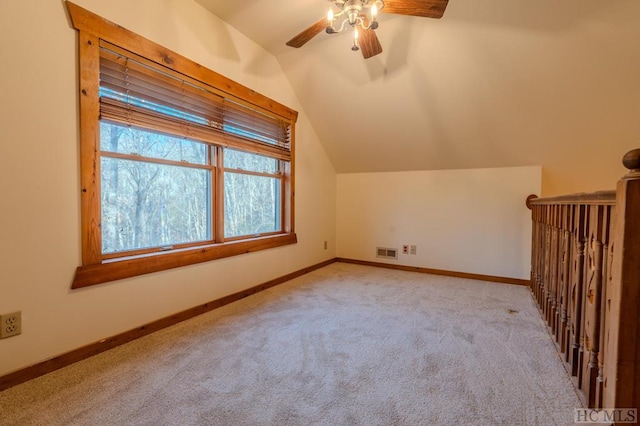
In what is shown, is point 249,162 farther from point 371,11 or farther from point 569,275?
point 569,275

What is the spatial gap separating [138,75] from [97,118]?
18.7 inches

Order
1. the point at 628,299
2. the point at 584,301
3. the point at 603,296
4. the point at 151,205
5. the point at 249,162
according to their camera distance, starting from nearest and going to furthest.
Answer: the point at 628,299, the point at 603,296, the point at 584,301, the point at 151,205, the point at 249,162

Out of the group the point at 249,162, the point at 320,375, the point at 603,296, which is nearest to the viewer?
the point at 603,296

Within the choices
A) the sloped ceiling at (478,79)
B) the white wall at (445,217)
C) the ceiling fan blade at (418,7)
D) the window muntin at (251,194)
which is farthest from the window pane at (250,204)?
the ceiling fan blade at (418,7)

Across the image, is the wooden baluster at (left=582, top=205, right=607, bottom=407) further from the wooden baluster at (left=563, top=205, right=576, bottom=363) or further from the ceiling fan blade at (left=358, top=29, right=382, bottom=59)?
the ceiling fan blade at (left=358, top=29, right=382, bottom=59)

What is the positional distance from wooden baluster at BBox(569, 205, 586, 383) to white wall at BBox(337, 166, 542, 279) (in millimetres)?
2134

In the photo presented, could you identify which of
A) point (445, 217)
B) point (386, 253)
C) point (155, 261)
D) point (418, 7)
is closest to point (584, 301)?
point (418, 7)

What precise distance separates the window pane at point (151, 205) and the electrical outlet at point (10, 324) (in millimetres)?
552

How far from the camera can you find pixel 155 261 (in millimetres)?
2146

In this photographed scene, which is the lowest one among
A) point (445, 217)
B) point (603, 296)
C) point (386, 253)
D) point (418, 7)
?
point (386, 253)

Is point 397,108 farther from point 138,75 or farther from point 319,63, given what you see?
point 138,75

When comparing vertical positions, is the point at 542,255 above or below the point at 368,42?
below

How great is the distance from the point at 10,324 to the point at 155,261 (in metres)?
0.79

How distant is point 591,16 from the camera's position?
2.11 meters
